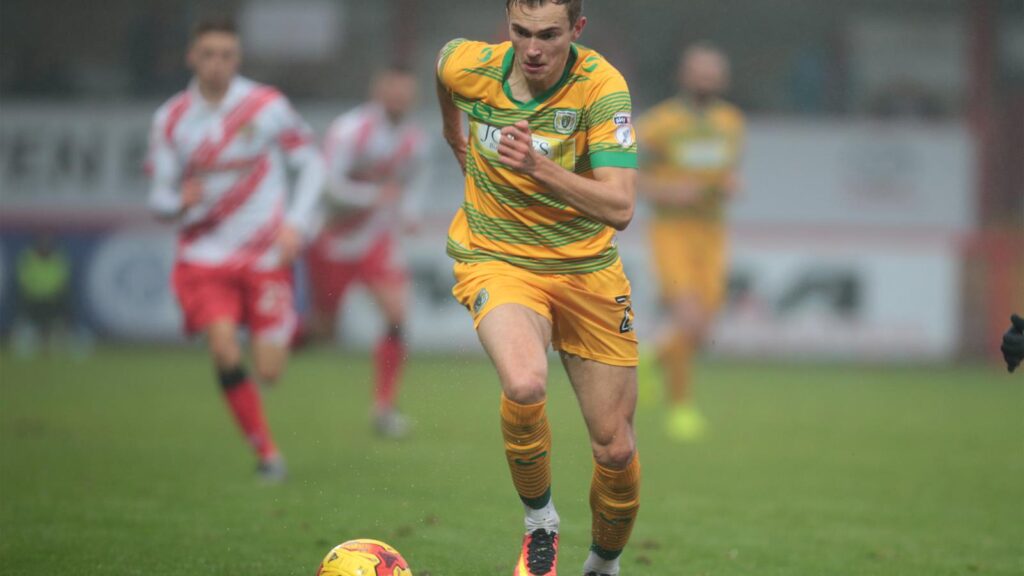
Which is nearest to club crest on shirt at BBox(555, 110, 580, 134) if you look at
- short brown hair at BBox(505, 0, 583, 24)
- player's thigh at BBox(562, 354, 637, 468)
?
short brown hair at BBox(505, 0, 583, 24)

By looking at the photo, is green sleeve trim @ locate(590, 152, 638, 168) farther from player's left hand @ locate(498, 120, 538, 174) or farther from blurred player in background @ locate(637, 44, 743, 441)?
blurred player in background @ locate(637, 44, 743, 441)

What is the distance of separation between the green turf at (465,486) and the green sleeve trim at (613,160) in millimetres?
1351

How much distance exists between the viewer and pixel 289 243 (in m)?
8.67

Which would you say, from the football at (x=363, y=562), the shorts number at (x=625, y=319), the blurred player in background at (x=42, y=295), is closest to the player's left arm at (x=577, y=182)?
the shorts number at (x=625, y=319)

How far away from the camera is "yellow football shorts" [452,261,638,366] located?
563cm

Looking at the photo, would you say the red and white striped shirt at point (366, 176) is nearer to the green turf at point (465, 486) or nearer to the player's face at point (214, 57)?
the green turf at point (465, 486)


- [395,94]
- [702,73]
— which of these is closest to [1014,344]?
[702,73]

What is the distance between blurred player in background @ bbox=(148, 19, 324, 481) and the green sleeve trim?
3.58 m

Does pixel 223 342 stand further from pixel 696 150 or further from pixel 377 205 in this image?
pixel 696 150

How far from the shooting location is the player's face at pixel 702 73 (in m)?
11.4

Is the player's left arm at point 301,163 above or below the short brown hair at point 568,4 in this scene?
below

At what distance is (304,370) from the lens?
16609 mm

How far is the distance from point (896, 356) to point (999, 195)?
346cm

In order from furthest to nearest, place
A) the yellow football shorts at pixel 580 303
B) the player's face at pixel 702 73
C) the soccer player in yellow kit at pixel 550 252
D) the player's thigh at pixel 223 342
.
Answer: the player's face at pixel 702 73
the player's thigh at pixel 223 342
the yellow football shorts at pixel 580 303
the soccer player in yellow kit at pixel 550 252
